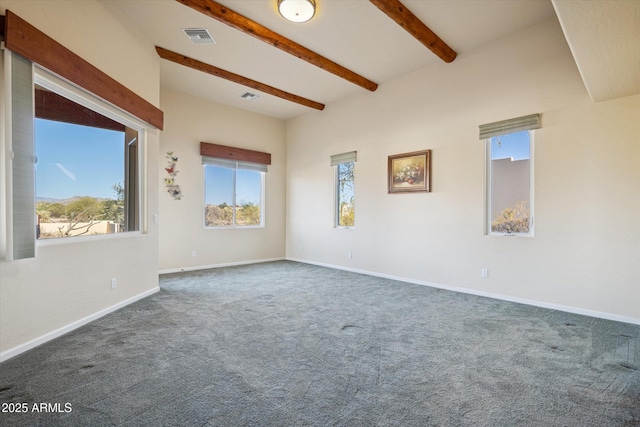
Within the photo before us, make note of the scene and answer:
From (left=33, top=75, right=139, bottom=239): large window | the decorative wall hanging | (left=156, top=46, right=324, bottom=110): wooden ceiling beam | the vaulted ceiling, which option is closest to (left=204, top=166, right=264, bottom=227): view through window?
the decorative wall hanging

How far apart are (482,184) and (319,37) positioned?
2946 millimetres

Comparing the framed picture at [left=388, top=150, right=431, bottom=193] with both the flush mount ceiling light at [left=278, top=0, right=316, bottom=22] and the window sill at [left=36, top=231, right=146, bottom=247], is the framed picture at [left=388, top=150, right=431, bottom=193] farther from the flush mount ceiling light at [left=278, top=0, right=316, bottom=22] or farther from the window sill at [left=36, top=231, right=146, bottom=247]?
the window sill at [left=36, top=231, right=146, bottom=247]

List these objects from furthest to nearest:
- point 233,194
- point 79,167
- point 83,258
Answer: point 233,194
point 79,167
point 83,258

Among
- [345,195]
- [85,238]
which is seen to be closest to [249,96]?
[345,195]

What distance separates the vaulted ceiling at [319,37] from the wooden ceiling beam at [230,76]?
2cm

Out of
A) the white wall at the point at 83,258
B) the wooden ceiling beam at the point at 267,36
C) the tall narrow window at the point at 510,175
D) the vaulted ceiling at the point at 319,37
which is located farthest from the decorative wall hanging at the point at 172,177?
the tall narrow window at the point at 510,175

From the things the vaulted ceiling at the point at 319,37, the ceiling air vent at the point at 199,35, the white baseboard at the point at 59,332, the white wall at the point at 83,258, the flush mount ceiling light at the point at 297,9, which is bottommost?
the white baseboard at the point at 59,332

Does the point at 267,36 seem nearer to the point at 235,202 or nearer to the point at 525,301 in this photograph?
the point at 235,202

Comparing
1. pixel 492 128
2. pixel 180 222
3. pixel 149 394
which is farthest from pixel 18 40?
pixel 492 128

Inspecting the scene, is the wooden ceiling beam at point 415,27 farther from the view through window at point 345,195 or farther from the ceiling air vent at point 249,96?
the ceiling air vent at point 249,96

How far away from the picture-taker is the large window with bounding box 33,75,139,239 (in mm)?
2682

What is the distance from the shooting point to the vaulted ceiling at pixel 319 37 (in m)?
3.37

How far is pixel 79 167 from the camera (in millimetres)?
3141

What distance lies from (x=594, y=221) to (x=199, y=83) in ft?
19.7
